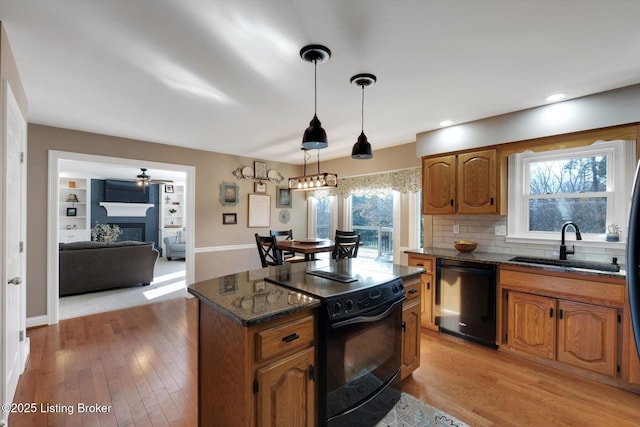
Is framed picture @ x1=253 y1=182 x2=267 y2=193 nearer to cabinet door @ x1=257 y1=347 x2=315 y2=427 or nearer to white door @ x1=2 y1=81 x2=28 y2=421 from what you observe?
white door @ x1=2 y1=81 x2=28 y2=421

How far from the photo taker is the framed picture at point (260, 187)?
219 inches

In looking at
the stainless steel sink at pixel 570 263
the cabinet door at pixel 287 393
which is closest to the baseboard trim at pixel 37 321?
the cabinet door at pixel 287 393

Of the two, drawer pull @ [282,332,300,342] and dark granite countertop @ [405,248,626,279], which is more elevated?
dark granite countertop @ [405,248,626,279]

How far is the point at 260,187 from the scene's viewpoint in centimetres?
560

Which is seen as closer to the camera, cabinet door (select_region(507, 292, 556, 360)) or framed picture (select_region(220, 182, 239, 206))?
cabinet door (select_region(507, 292, 556, 360))

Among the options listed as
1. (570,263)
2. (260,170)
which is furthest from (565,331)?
(260,170)

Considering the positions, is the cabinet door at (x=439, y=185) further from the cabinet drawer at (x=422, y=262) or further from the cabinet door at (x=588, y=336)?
the cabinet door at (x=588, y=336)

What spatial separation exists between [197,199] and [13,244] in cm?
271

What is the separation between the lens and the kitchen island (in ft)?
4.42

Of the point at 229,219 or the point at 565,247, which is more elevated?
the point at 229,219

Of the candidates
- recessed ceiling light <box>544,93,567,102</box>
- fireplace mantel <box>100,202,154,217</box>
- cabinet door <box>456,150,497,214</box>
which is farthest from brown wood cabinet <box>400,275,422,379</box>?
fireplace mantel <box>100,202,154,217</box>

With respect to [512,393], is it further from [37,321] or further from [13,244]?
[37,321]

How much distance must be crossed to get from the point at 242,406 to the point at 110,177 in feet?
29.7

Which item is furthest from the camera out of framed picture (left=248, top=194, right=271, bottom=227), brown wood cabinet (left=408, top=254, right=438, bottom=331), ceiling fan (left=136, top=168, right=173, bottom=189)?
ceiling fan (left=136, top=168, right=173, bottom=189)
